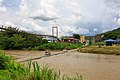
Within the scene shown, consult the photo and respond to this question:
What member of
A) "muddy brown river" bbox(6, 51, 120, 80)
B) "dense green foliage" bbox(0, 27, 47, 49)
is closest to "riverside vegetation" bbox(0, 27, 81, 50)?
"dense green foliage" bbox(0, 27, 47, 49)

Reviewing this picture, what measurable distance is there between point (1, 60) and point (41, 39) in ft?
134

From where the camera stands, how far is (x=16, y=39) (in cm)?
4394

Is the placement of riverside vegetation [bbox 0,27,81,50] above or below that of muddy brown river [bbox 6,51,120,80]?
above

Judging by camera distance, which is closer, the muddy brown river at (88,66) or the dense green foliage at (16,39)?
the muddy brown river at (88,66)

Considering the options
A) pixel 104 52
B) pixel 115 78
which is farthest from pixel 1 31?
pixel 115 78

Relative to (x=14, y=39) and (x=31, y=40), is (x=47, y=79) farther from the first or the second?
(x=31, y=40)

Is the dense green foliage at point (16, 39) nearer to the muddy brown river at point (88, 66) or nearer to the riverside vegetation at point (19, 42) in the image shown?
the riverside vegetation at point (19, 42)

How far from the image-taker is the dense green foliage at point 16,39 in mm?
44312

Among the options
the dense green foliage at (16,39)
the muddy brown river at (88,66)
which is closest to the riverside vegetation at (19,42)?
the dense green foliage at (16,39)

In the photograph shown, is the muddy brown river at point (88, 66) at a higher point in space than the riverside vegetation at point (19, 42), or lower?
lower

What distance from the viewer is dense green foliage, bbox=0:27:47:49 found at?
4431 cm

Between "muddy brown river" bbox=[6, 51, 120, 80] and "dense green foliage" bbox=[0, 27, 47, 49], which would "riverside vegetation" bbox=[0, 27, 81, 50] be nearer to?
"dense green foliage" bbox=[0, 27, 47, 49]

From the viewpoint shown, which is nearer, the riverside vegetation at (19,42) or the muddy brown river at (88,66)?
the muddy brown river at (88,66)

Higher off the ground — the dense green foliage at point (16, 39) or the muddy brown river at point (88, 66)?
the dense green foliage at point (16, 39)
